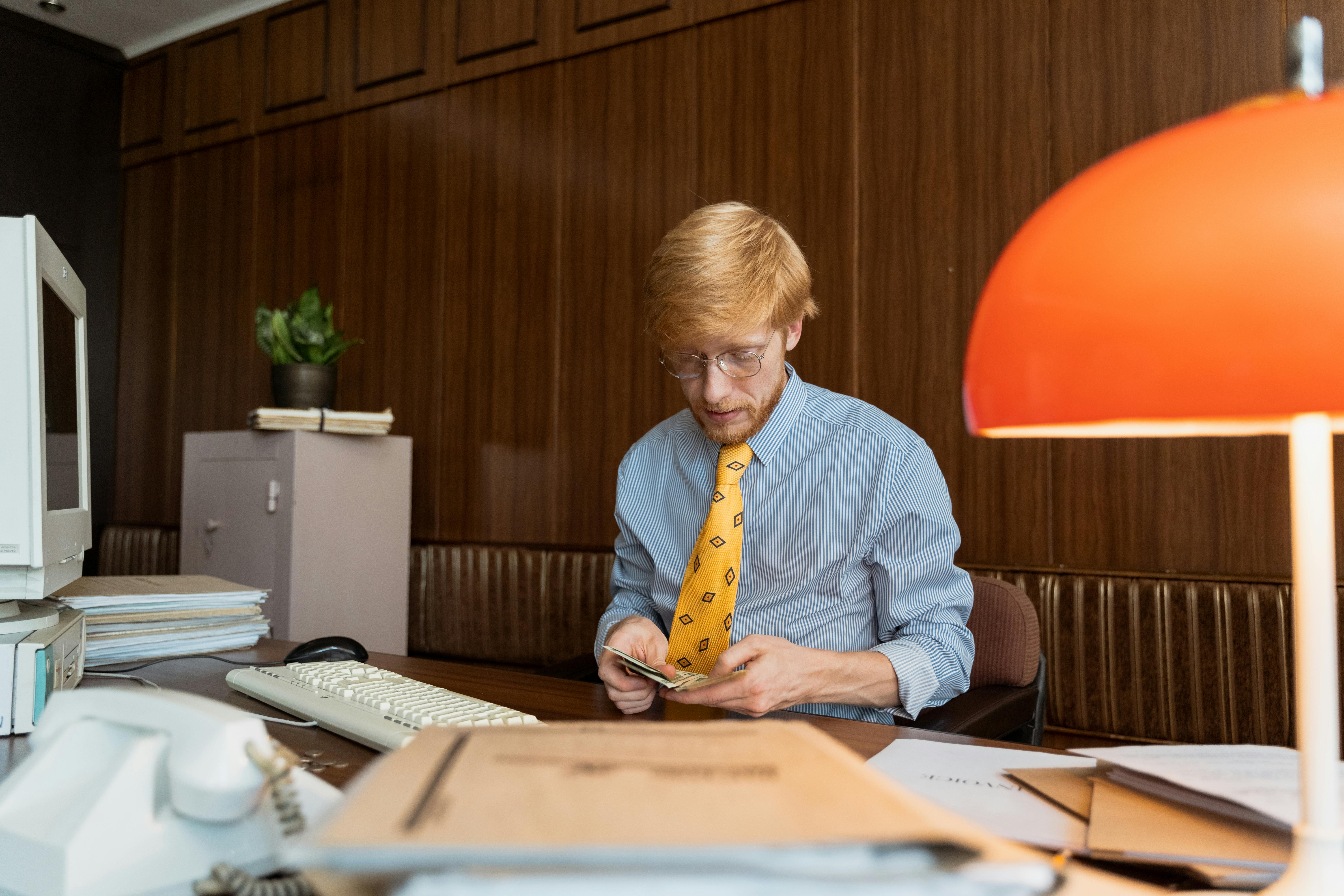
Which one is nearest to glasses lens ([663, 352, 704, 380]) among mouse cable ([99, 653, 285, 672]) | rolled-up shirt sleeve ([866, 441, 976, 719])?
rolled-up shirt sleeve ([866, 441, 976, 719])

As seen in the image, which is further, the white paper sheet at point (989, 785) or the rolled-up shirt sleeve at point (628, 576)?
the rolled-up shirt sleeve at point (628, 576)

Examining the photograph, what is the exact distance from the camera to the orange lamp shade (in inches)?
18.3

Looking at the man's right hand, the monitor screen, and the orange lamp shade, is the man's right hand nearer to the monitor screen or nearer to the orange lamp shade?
the monitor screen

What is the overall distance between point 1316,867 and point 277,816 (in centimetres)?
64

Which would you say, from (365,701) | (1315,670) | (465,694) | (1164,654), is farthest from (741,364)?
(1164,654)

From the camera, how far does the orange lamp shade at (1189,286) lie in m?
0.46

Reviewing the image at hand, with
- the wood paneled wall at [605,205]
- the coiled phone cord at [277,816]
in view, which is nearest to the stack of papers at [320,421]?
the wood paneled wall at [605,205]

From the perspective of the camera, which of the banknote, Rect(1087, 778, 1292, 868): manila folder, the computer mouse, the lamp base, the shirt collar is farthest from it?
the shirt collar

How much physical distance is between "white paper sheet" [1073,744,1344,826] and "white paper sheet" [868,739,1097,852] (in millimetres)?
74

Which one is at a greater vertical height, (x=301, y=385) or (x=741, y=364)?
(x=301, y=385)

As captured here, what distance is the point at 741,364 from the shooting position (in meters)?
1.69

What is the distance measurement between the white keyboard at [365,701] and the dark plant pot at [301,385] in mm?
2157

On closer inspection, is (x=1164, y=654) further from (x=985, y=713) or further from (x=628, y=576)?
(x=628, y=576)

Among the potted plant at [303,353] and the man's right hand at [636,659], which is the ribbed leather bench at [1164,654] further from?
the potted plant at [303,353]
